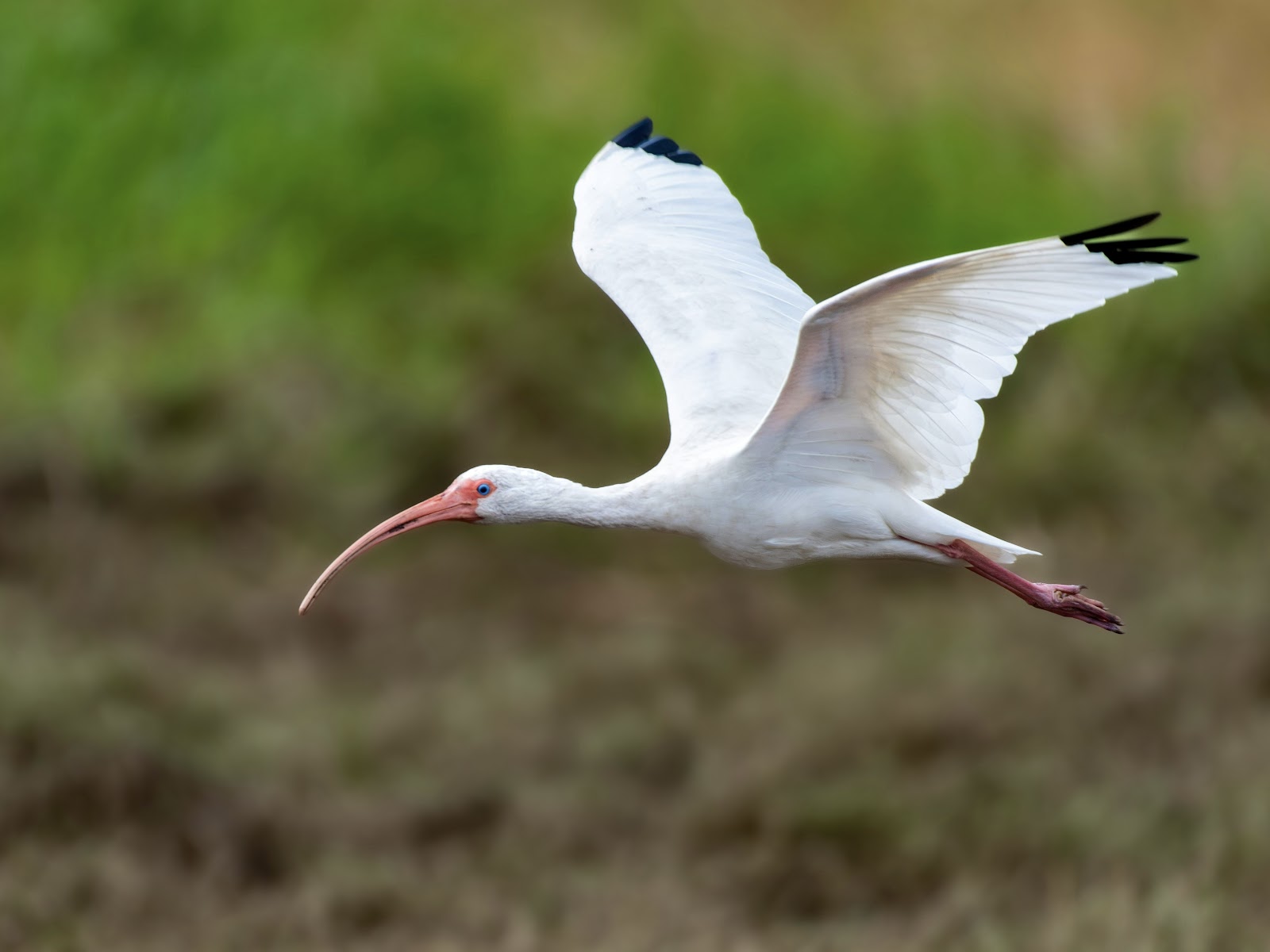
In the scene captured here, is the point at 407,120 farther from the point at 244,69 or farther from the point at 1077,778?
the point at 1077,778

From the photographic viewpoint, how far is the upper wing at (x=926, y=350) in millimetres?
5625

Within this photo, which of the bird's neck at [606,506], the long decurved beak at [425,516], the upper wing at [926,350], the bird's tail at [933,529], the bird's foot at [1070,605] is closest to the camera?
the upper wing at [926,350]

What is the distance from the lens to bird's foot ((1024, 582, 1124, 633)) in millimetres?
6746

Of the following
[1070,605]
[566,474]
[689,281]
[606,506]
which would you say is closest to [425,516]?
[606,506]

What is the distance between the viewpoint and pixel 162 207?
58.4 ft

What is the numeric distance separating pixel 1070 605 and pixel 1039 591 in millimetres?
148

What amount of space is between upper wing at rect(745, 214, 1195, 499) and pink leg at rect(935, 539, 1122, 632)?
279 millimetres

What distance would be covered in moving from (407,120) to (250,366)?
3.26 meters

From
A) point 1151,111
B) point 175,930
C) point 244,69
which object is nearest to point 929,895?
point 175,930

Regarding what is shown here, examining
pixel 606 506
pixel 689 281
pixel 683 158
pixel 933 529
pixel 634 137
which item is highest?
pixel 634 137

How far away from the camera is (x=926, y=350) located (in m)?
5.96

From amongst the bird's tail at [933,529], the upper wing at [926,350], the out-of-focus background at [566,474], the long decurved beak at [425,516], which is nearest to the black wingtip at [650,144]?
the long decurved beak at [425,516]

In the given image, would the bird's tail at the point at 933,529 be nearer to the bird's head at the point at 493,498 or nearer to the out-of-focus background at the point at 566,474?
the bird's head at the point at 493,498

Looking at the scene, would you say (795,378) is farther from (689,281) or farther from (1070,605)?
(689,281)
